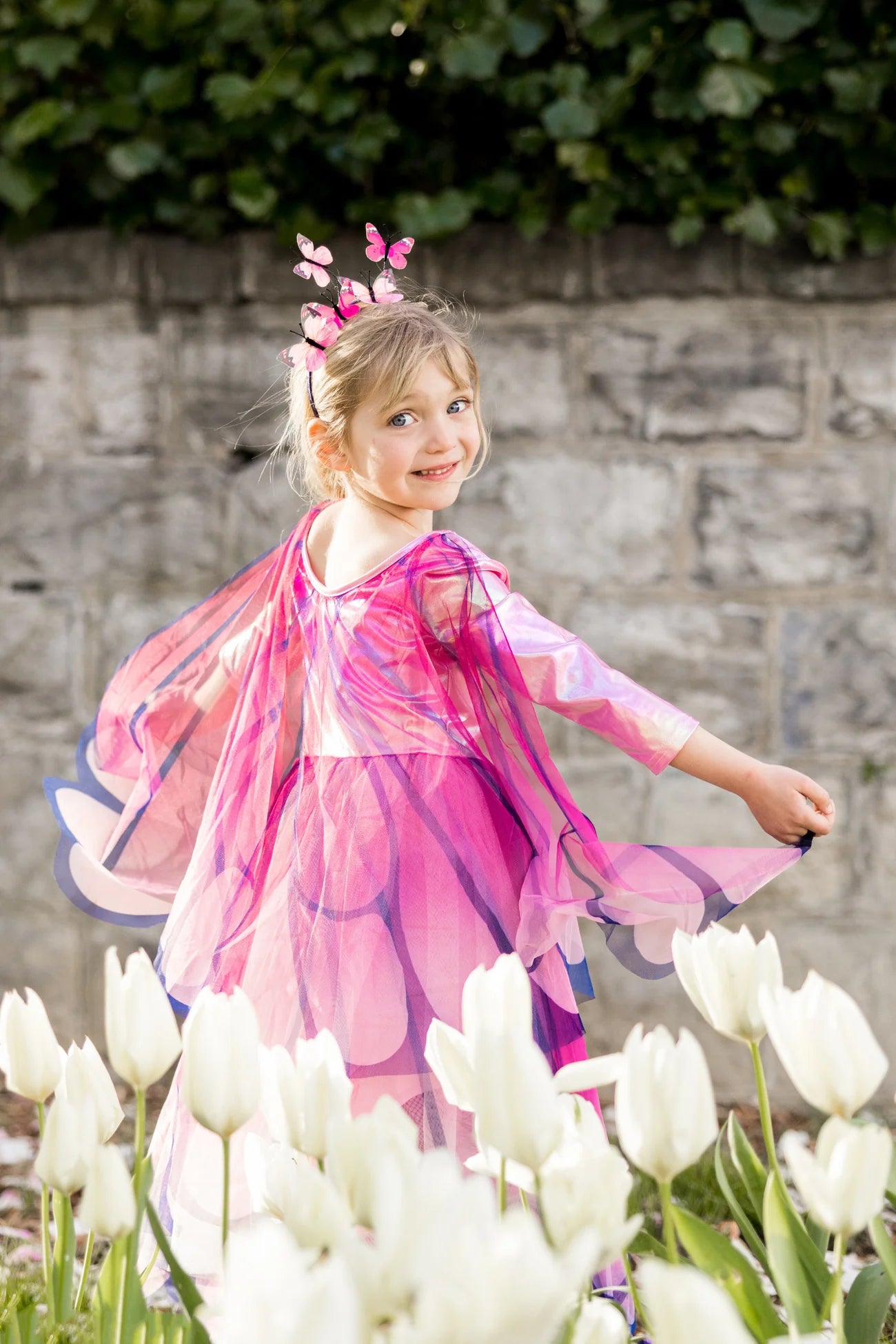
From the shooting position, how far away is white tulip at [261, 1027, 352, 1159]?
790mm

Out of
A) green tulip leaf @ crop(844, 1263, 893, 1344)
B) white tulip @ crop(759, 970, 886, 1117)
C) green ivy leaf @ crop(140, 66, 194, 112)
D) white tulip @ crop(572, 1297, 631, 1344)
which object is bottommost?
green tulip leaf @ crop(844, 1263, 893, 1344)

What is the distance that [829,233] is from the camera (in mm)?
2504

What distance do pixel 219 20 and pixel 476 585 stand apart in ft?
5.31

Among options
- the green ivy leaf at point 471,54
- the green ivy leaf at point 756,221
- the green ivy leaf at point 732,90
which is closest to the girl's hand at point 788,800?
the green ivy leaf at point 756,221

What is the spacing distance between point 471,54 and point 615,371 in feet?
2.25

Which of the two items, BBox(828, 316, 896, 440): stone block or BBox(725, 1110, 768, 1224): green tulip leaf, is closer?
BBox(725, 1110, 768, 1224): green tulip leaf

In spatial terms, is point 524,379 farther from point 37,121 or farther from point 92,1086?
point 92,1086

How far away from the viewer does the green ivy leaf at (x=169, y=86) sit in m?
2.54

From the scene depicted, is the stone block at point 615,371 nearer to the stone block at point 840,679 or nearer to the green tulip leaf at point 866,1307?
the stone block at point 840,679

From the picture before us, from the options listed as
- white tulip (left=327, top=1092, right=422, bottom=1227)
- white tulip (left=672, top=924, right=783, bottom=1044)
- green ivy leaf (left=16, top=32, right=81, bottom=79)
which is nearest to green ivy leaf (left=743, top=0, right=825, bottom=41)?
green ivy leaf (left=16, top=32, right=81, bottom=79)

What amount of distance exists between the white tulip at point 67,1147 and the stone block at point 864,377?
2.20 meters

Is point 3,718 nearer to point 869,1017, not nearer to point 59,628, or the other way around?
point 59,628

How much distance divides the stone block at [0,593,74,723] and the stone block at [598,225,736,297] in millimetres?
1395

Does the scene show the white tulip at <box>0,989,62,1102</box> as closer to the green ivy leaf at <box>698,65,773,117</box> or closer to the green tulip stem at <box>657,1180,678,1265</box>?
the green tulip stem at <box>657,1180,678,1265</box>
